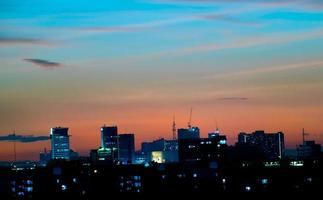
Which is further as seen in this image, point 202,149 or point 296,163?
point 202,149

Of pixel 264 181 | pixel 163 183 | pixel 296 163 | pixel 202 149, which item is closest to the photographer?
pixel 264 181

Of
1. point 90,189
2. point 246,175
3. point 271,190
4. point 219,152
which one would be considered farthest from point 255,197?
point 219,152

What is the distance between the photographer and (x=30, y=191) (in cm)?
8100

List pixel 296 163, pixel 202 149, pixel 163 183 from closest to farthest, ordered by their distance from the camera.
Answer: pixel 163 183 → pixel 296 163 → pixel 202 149

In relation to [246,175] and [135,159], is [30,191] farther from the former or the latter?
[135,159]

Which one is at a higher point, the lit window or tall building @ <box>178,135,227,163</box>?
tall building @ <box>178,135,227,163</box>

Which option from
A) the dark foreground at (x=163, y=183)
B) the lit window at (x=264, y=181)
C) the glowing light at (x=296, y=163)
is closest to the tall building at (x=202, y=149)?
the glowing light at (x=296, y=163)

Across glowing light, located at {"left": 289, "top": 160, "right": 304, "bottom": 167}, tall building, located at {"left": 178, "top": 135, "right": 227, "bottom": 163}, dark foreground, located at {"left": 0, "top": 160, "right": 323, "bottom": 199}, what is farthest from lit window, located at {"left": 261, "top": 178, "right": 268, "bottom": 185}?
tall building, located at {"left": 178, "top": 135, "right": 227, "bottom": 163}

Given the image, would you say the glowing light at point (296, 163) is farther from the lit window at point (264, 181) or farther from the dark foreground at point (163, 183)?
the lit window at point (264, 181)

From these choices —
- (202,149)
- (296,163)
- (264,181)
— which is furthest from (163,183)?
(202,149)

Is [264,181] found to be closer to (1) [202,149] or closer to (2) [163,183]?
(2) [163,183]

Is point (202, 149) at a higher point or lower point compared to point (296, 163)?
higher

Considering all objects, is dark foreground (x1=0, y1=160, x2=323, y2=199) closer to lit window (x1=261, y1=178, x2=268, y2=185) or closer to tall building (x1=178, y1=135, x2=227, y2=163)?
lit window (x1=261, y1=178, x2=268, y2=185)

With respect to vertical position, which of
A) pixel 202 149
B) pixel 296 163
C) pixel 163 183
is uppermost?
pixel 202 149
